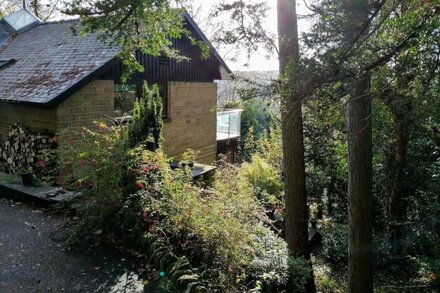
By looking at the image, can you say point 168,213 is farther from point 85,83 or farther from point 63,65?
Answer: point 63,65

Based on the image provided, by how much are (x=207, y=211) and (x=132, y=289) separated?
126 cm

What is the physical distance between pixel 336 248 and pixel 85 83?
6.68 metres

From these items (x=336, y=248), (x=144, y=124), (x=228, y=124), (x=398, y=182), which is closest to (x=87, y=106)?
(x=144, y=124)

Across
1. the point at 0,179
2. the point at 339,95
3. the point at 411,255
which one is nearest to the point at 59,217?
the point at 0,179

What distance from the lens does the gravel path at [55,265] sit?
420 centimetres

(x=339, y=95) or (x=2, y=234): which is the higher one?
(x=339, y=95)

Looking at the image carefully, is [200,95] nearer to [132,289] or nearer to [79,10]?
[79,10]

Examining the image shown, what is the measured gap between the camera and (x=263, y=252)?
4535 millimetres

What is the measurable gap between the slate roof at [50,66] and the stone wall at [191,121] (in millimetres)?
3302

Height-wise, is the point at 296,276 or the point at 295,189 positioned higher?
the point at 295,189

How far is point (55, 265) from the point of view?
464 cm

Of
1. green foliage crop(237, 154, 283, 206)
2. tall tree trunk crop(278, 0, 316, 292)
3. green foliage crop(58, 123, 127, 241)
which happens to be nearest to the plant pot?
green foliage crop(58, 123, 127, 241)

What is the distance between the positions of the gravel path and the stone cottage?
131 inches

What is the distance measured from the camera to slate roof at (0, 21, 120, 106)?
8.38 metres
